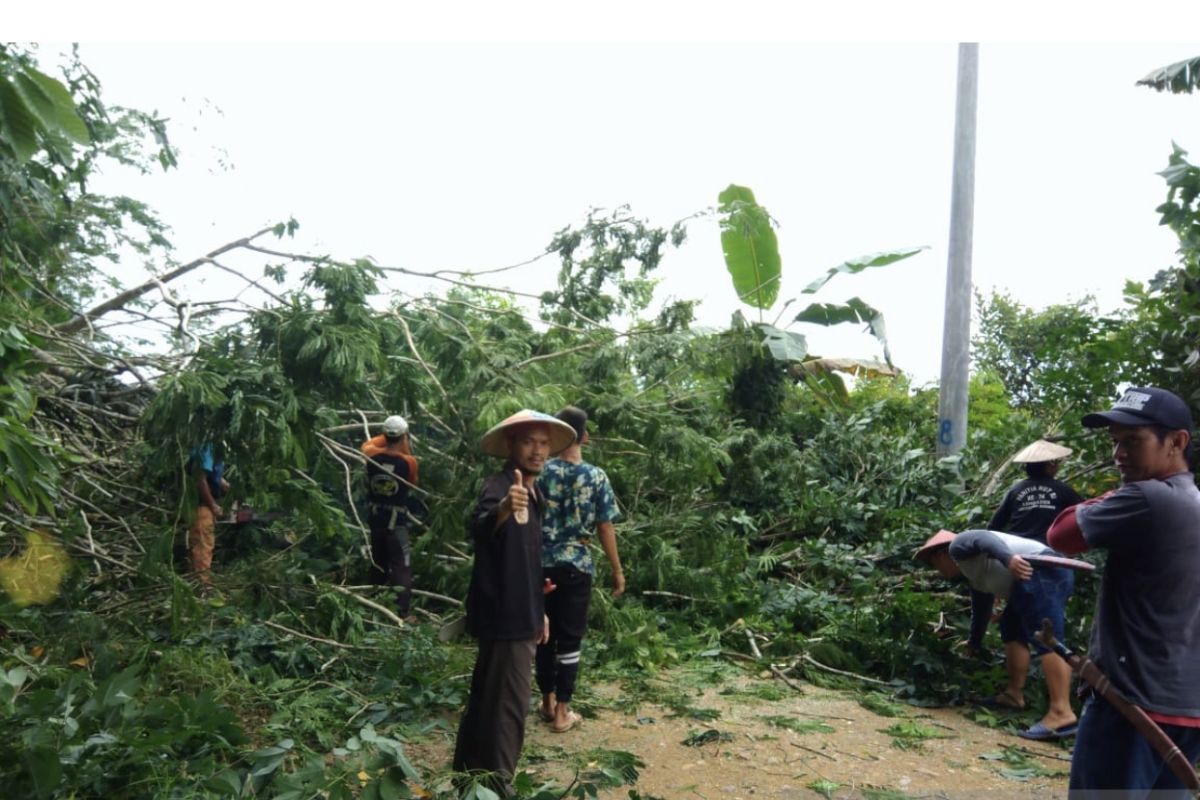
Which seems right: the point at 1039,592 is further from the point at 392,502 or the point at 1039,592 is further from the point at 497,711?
the point at 392,502

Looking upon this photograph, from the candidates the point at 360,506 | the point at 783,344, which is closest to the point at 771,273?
the point at 783,344

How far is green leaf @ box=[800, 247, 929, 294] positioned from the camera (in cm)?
1163

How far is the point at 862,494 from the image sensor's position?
10.3m

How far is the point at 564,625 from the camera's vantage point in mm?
5543

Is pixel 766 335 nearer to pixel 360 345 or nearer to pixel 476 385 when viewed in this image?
pixel 476 385

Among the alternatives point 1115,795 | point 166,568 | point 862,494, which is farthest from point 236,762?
point 862,494

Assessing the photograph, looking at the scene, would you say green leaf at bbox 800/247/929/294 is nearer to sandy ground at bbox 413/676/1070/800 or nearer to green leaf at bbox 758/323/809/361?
green leaf at bbox 758/323/809/361

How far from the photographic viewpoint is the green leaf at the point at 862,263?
11.6m

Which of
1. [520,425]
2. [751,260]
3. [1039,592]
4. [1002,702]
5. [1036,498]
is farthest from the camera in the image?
[751,260]

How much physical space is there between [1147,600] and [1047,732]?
316 cm

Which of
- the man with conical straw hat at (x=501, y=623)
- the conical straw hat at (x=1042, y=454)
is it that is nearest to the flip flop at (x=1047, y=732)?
the conical straw hat at (x=1042, y=454)

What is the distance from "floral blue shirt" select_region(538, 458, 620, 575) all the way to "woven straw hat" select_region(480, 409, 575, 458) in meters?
0.22

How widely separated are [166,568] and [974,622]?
16.6ft

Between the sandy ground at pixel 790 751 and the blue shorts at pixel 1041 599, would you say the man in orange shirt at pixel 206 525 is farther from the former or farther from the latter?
the blue shorts at pixel 1041 599
